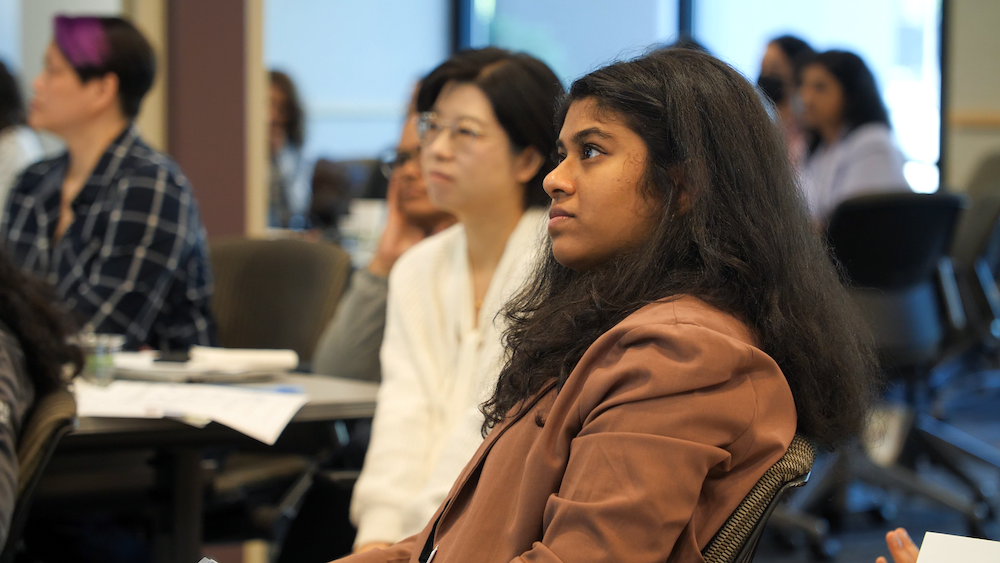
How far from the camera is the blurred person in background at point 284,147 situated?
4.75 m

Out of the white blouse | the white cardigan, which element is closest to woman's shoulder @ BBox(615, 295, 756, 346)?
the white cardigan

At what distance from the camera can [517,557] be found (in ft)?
2.76

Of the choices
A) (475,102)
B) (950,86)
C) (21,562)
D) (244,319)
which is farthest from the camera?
(950,86)

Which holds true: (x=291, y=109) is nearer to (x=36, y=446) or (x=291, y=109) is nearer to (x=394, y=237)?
(x=394, y=237)

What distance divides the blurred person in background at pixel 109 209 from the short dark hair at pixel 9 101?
3.96ft

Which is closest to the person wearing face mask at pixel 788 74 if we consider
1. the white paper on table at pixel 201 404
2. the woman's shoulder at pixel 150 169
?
the woman's shoulder at pixel 150 169

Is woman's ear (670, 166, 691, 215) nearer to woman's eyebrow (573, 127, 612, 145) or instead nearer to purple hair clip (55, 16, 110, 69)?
woman's eyebrow (573, 127, 612, 145)

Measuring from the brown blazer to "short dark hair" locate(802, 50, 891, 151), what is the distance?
2.74 metres

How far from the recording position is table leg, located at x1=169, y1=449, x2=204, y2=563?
1.68 m

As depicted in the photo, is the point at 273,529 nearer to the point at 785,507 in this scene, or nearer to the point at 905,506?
the point at 785,507

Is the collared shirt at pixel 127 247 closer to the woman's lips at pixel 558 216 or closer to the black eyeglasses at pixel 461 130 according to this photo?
the black eyeglasses at pixel 461 130

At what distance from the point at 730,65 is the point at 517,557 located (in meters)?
0.53

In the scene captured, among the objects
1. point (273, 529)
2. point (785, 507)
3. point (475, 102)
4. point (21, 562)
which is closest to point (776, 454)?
point (475, 102)

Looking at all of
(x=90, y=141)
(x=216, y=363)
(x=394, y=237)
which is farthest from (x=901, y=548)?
(x=90, y=141)
